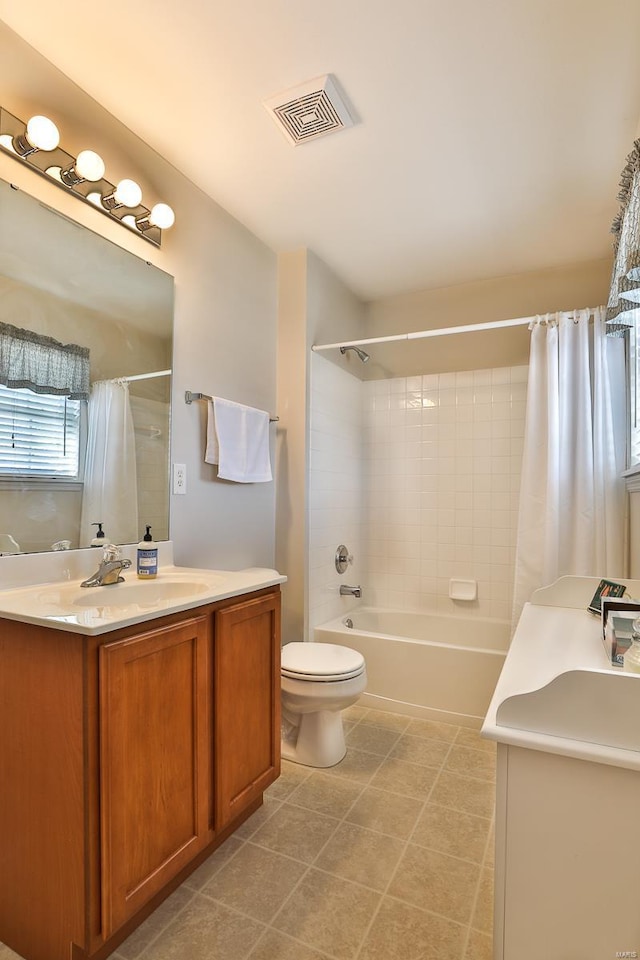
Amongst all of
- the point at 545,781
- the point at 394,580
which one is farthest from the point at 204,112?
the point at 394,580

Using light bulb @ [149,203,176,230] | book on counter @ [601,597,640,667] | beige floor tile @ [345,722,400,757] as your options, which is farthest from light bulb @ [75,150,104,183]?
beige floor tile @ [345,722,400,757]

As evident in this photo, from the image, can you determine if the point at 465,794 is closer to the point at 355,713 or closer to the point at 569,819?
the point at 355,713

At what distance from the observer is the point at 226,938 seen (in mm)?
1245

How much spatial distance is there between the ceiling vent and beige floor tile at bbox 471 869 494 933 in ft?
7.98

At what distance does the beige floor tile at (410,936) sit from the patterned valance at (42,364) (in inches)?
67.2

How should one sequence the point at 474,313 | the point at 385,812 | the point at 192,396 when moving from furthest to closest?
the point at 474,313 → the point at 192,396 → the point at 385,812

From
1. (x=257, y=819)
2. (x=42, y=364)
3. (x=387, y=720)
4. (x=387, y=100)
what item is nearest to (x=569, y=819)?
(x=257, y=819)

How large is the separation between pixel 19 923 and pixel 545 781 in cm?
126

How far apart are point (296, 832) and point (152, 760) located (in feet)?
2.32

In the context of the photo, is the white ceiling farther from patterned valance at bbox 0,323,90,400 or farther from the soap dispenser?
the soap dispenser

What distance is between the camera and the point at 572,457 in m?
2.43

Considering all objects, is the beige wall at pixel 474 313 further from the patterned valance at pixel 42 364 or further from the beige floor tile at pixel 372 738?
the beige floor tile at pixel 372 738

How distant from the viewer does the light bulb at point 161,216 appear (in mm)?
1842

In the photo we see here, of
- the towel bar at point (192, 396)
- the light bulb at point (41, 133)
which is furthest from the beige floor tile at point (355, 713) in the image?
the light bulb at point (41, 133)
